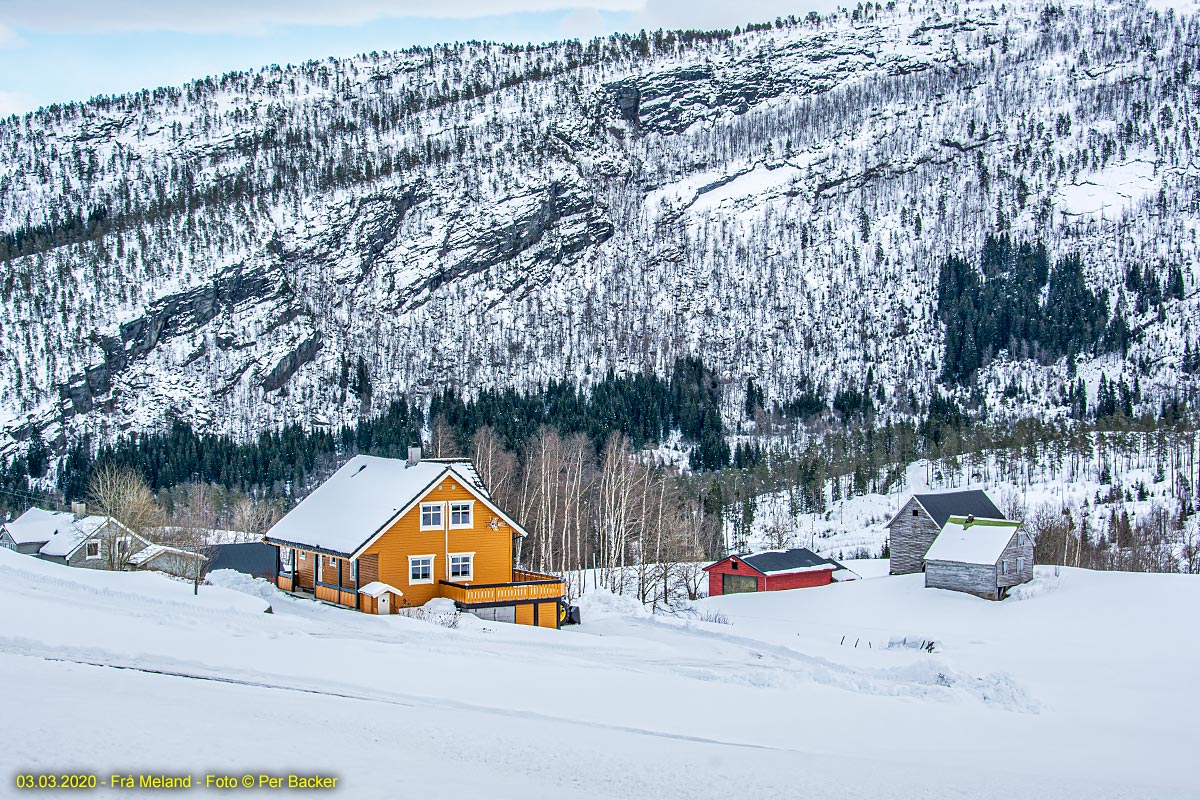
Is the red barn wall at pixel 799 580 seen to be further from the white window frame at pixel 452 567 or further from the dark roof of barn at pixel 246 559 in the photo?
the white window frame at pixel 452 567

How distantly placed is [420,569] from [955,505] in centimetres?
4523

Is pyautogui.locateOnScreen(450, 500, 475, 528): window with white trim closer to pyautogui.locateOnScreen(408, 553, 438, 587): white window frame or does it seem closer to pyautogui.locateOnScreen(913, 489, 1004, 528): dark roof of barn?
pyautogui.locateOnScreen(408, 553, 438, 587): white window frame

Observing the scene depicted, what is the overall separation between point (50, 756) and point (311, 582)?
31280 mm

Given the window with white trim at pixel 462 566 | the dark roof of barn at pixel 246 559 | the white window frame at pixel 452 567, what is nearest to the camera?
the white window frame at pixel 452 567

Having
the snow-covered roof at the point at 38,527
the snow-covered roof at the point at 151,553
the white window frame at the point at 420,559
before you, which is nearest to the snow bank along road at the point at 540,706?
the white window frame at the point at 420,559

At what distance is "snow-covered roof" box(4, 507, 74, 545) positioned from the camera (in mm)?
75750

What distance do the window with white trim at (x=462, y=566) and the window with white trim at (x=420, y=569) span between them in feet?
3.57

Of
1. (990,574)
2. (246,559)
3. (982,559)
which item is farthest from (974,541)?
(246,559)

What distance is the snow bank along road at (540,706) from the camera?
46.9 ft

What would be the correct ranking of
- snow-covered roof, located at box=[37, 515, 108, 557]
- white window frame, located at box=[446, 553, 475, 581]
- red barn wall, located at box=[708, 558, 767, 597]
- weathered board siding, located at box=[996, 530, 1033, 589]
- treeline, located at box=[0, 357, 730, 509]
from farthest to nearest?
treeline, located at box=[0, 357, 730, 509], red barn wall, located at box=[708, 558, 767, 597], snow-covered roof, located at box=[37, 515, 108, 557], weathered board siding, located at box=[996, 530, 1033, 589], white window frame, located at box=[446, 553, 475, 581]

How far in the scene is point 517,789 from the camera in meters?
13.9

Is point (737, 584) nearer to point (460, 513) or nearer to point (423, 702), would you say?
point (460, 513)

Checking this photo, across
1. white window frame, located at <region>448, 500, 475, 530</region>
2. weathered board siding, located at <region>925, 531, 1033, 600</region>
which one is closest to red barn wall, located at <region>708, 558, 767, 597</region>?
weathered board siding, located at <region>925, 531, 1033, 600</region>

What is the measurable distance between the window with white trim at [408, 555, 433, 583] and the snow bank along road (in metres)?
3.58
